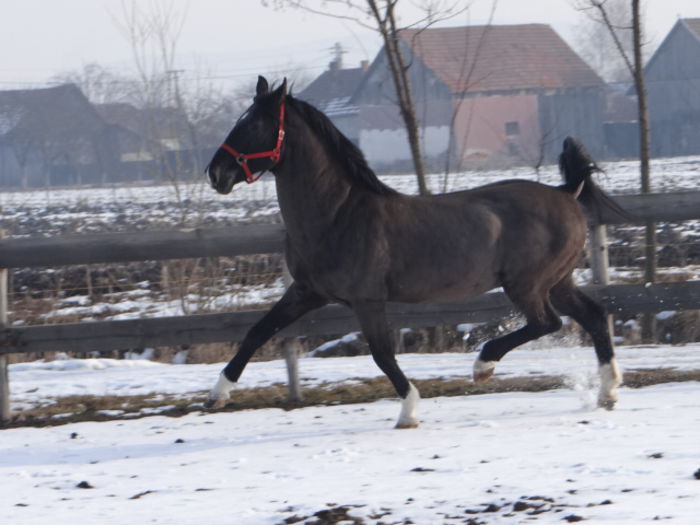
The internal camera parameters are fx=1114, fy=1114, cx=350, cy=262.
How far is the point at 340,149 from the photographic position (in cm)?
670

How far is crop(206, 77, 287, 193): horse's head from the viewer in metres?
6.35

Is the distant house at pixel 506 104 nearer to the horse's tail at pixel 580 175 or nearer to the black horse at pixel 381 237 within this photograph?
the horse's tail at pixel 580 175

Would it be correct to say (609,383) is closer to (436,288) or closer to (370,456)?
(436,288)

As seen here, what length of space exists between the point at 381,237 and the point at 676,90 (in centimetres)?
5582

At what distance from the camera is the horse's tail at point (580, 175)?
730 centimetres

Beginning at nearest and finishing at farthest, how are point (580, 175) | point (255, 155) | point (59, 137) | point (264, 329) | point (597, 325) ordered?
point (255, 155)
point (264, 329)
point (597, 325)
point (580, 175)
point (59, 137)

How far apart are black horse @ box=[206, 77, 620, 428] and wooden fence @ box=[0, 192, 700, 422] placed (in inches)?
42.8

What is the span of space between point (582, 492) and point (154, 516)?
187 centimetres

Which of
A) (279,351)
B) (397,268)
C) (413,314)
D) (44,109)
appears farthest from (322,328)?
(44,109)

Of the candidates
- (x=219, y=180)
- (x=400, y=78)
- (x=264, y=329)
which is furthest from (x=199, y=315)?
(x=400, y=78)

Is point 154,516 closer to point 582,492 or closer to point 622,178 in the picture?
point 582,492

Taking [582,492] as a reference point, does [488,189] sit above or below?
above

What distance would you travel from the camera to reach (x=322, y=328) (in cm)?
798

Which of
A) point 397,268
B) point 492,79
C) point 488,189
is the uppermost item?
point 492,79
